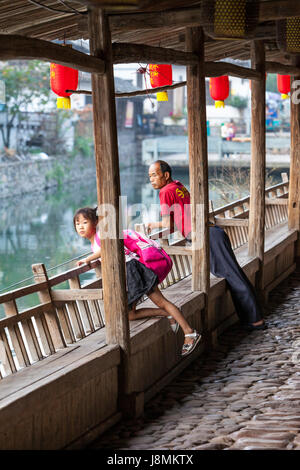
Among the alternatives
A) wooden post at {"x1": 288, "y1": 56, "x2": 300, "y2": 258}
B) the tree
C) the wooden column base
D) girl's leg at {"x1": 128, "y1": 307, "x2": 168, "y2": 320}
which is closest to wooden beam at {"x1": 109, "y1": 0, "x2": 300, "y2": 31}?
girl's leg at {"x1": 128, "y1": 307, "x2": 168, "y2": 320}

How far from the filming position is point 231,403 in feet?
14.5

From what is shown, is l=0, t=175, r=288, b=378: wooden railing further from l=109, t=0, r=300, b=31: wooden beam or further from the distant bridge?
the distant bridge

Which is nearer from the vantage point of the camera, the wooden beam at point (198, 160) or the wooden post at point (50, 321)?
the wooden post at point (50, 321)

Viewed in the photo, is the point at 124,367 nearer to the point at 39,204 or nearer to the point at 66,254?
the point at 66,254

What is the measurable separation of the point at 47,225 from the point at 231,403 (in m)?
16.3

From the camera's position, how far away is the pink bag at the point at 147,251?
460 centimetres

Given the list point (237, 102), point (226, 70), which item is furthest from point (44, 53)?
point (237, 102)

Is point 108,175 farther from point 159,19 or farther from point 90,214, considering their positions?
point 159,19

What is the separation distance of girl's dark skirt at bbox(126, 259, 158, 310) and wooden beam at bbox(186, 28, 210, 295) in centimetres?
85

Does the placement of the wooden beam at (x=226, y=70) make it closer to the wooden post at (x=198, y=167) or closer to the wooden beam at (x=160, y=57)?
the wooden beam at (x=160, y=57)

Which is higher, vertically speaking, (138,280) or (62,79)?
(62,79)

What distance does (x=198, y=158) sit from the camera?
5.25 m

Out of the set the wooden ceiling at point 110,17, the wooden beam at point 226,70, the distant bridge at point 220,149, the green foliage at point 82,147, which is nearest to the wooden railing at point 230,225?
the wooden beam at point 226,70

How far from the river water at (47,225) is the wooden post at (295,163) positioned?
333 cm
